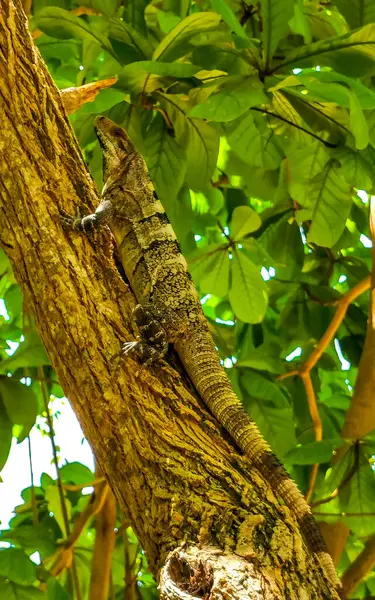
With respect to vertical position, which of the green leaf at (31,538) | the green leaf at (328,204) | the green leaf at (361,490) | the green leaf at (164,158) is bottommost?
the green leaf at (31,538)

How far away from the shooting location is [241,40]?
1.51m

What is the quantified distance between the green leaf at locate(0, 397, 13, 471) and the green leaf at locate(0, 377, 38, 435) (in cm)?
3

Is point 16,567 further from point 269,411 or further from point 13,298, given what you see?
point 13,298

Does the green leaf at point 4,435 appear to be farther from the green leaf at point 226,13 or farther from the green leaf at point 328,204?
the green leaf at point 226,13

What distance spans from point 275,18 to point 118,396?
95cm

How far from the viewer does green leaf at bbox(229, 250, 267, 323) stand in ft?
8.23

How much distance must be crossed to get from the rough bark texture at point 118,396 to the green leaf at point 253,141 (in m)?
0.44

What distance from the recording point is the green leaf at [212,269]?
2.55m

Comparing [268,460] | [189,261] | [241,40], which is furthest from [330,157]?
[268,460]

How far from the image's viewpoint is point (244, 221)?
2.45 m

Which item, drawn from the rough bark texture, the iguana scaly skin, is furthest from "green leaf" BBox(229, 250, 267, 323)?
the rough bark texture

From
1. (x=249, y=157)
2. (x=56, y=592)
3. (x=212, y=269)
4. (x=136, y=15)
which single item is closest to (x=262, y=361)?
(x=212, y=269)

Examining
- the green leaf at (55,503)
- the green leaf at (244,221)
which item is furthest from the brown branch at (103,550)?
the green leaf at (244,221)

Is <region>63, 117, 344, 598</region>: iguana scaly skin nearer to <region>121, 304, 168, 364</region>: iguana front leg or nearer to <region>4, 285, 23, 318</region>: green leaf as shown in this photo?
<region>121, 304, 168, 364</region>: iguana front leg
